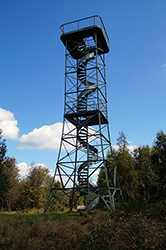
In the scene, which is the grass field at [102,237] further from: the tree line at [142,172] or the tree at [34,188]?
the tree at [34,188]

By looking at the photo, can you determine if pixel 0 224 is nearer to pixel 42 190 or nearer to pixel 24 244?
pixel 24 244

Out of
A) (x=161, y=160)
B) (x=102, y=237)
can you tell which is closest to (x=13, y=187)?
(x=161, y=160)

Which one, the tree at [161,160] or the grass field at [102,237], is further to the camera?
the tree at [161,160]

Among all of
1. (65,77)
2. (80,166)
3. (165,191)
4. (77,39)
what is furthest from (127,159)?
(77,39)

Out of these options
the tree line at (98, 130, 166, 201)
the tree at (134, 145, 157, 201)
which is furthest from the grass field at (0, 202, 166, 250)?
the tree at (134, 145, 157, 201)

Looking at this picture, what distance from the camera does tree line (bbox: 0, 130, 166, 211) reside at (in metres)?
22.8

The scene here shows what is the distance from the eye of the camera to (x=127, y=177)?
23.1m

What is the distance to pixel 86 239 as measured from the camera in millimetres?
6219

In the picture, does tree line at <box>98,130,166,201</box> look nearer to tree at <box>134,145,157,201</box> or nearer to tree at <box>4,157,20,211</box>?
tree at <box>134,145,157,201</box>

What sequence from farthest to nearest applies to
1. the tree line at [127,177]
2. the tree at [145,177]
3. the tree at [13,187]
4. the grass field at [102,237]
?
the tree at [13,187]
the tree at [145,177]
the tree line at [127,177]
the grass field at [102,237]

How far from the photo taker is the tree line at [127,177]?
2284 centimetres

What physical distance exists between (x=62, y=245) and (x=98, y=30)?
17818mm

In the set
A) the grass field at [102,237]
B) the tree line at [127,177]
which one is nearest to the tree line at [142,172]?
the tree line at [127,177]

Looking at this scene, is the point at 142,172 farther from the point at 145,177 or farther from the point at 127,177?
the point at 127,177
